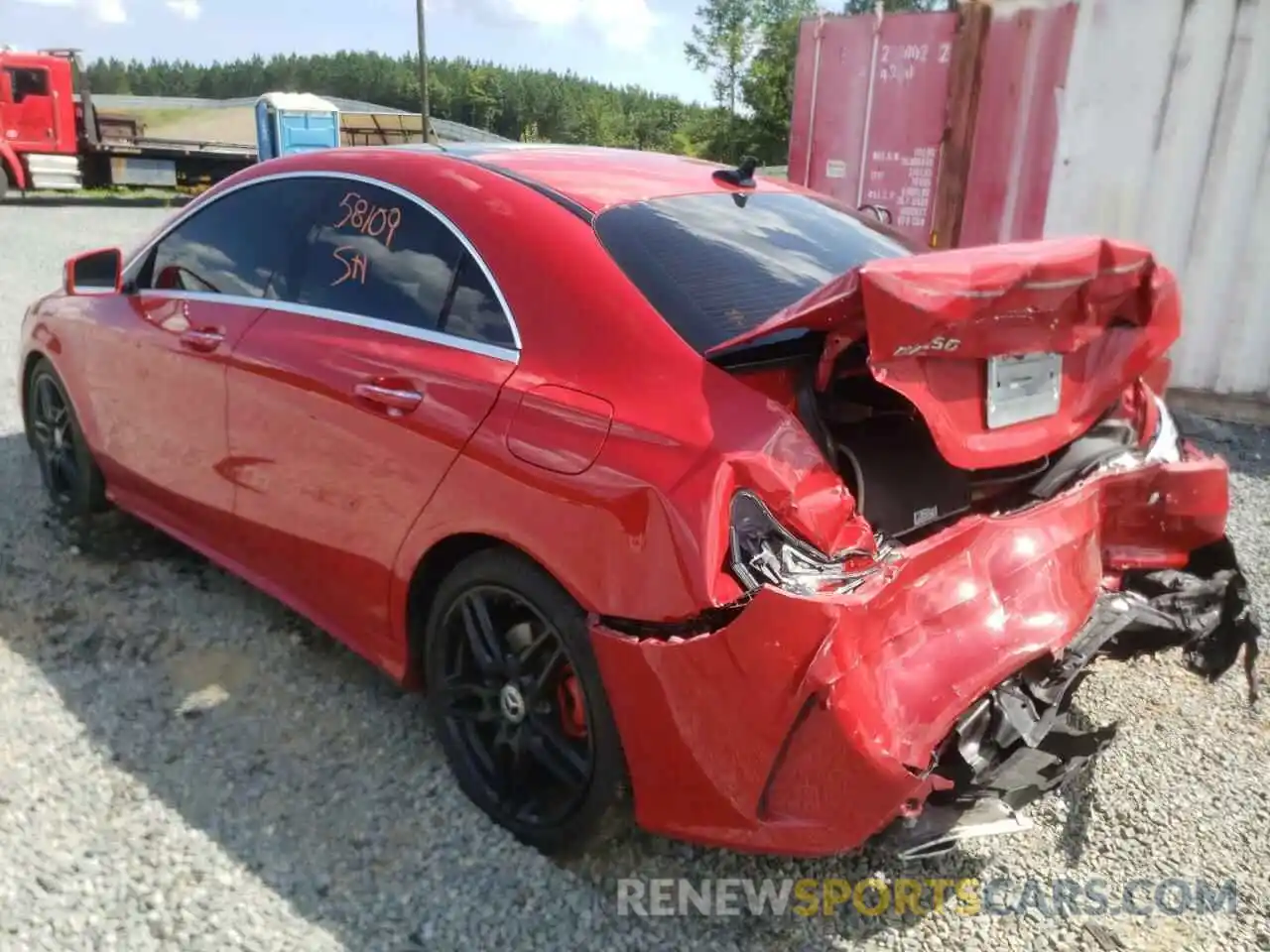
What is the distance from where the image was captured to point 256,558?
3.34 m

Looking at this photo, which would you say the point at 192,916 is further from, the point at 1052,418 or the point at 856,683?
the point at 1052,418

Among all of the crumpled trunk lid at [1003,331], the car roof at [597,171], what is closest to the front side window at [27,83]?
the car roof at [597,171]

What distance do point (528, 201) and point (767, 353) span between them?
0.82 m

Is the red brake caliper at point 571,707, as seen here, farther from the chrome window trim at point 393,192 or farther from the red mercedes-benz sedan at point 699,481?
the chrome window trim at point 393,192

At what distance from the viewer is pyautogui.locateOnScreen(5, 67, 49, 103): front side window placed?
1895 cm

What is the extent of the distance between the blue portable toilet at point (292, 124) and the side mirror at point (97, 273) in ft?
57.3

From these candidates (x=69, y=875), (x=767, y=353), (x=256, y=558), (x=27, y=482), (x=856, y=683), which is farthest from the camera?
(x=27, y=482)

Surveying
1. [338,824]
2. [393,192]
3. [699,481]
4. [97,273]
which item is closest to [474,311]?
[393,192]

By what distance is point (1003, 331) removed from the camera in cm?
228

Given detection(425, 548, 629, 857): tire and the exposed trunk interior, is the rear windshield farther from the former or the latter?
detection(425, 548, 629, 857): tire

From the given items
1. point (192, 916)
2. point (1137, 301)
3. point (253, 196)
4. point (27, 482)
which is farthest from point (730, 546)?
point (27, 482)

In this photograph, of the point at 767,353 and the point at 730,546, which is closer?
the point at 730,546

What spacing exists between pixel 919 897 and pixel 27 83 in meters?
22.1

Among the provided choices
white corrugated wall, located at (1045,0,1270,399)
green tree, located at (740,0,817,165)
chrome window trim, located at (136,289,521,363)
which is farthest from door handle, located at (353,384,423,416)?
green tree, located at (740,0,817,165)
